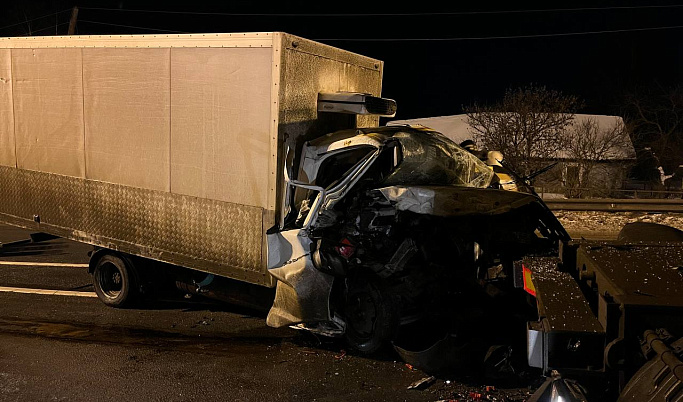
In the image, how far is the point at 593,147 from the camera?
2931 cm

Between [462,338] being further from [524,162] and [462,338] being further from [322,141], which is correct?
[524,162]

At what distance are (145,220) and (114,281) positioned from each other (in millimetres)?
1243

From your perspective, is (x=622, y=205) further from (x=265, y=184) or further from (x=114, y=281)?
(x=114, y=281)

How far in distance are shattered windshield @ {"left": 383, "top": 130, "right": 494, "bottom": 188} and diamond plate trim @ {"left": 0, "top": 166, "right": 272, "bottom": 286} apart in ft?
4.75

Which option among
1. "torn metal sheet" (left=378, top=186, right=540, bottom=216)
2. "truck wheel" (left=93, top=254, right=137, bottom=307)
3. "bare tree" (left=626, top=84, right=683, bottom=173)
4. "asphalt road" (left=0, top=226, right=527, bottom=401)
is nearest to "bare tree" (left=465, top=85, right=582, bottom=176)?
"bare tree" (left=626, top=84, right=683, bottom=173)

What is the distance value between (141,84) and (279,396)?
3722 millimetres

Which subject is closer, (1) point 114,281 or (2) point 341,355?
(2) point 341,355

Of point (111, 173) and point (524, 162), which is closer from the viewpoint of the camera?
point (111, 173)

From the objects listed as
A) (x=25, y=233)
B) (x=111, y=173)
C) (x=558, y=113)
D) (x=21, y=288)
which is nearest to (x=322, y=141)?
(x=111, y=173)

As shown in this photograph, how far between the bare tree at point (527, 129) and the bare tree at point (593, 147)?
146cm

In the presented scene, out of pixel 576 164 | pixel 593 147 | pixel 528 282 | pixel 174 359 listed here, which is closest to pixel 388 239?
pixel 528 282

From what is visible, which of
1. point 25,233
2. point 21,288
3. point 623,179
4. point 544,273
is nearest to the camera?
point 544,273

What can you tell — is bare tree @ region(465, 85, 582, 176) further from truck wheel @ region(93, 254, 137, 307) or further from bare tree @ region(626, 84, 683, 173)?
truck wheel @ region(93, 254, 137, 307)

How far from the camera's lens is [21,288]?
8391mm
